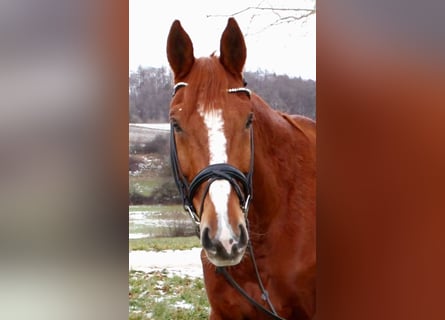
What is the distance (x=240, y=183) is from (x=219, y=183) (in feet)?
0.31

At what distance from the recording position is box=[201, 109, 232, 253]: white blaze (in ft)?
5.50

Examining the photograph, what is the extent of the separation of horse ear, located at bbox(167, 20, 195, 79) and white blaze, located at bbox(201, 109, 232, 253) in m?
0.21

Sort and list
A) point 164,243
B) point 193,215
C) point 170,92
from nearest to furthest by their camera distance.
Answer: point 193,215, point 170,92, point 164,243

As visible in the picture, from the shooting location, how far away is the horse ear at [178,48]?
1.86 m

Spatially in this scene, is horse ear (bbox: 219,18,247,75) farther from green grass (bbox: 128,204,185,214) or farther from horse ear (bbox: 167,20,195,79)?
green grass (bbox: 128,204,185,214)

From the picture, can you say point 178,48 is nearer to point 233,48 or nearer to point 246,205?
point 233,48

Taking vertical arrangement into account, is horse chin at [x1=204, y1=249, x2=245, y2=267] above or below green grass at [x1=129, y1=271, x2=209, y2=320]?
above

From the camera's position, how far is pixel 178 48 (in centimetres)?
187

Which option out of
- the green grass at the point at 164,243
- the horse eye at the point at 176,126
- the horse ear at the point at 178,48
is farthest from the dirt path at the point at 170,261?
the horse ear at the point at 178,48

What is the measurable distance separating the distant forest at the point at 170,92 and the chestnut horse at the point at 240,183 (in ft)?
0.15

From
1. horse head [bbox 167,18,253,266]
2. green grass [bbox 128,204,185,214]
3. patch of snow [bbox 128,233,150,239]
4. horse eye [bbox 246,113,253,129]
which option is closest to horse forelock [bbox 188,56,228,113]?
horse head [bbox 167,18,253,266]

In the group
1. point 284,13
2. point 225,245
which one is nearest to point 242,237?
point 225,245
